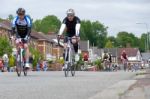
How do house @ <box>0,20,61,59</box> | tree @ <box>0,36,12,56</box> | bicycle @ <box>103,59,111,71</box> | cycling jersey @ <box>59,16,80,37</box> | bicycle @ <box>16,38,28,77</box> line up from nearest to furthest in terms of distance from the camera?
cycling jersey @ <box>59,16,80,37</box>
bicycle @ <box>16,38,28,77</box>
bicycle @ <box>103,59,111,71</box>
tree @ <box>0,36,12,56</box>
house @ <box>0,20,61,59</box>

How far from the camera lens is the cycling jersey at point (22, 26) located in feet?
61.6

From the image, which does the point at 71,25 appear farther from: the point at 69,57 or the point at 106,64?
the point at 106,64

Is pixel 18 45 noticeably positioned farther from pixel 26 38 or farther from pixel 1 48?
pixel 1 48

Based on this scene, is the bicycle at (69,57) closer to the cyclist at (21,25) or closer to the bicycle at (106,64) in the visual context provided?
the cyclist at (21,25)

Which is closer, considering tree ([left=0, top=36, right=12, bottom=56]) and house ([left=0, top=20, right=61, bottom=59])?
tree ([left=0, top=36, right=12, bottom=56])

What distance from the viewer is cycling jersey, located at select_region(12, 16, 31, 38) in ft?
61.6

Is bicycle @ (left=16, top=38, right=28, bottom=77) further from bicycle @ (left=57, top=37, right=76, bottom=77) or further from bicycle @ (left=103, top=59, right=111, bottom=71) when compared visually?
bicycle @ (left=103, top=59, right=111, bottom=71)

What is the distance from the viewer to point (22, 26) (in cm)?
1888

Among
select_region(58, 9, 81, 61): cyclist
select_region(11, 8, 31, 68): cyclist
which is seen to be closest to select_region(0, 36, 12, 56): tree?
select_region(11, 8, 31, 68): cyclist

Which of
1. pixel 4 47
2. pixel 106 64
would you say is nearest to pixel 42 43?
pixel 4 47

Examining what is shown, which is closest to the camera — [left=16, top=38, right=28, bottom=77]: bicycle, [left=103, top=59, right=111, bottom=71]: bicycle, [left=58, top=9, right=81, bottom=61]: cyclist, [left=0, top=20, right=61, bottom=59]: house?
[left=58, top=9, right=81, bottom=61]: cyclist

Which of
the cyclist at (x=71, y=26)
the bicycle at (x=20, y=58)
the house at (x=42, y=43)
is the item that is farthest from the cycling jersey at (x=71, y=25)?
the house at (x=42, y=43)

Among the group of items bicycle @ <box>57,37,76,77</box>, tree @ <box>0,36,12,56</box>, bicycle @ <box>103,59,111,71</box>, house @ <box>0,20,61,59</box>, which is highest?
house @ <box>0,20,61,59</box>

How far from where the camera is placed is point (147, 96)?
888 centimetres
